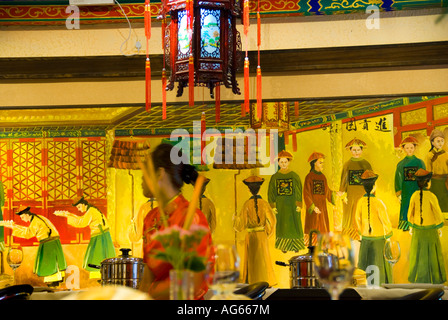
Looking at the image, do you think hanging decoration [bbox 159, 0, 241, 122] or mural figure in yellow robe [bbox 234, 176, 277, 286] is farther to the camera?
mural figure in yellow robe [bbox 234, 176, 277, 286]

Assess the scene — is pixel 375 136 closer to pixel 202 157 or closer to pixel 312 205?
pixel 312 205

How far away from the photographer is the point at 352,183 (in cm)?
574

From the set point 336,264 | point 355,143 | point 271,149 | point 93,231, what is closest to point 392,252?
point 355,143

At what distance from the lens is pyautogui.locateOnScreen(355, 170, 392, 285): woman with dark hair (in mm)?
5569

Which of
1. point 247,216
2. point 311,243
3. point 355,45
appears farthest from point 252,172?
point 355,45

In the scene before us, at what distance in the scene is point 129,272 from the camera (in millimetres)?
4543

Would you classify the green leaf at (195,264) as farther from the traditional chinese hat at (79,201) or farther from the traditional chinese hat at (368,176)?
the traditional chinese hat at (79,201)

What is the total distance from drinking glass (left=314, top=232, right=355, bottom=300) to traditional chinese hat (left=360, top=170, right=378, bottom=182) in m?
4.28

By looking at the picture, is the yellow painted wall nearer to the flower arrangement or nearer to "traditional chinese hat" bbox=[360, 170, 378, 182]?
"traditional chinese hat" bbox=[360, 170, 378, 182]

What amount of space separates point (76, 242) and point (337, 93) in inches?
99.4

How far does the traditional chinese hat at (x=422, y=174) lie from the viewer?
555cm

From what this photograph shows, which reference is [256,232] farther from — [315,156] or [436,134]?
[436,134]

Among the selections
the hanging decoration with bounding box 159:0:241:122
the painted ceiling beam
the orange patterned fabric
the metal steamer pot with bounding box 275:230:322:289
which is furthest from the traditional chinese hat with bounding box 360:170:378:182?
the orange patterned fabric

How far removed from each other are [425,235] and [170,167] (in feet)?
11.5
